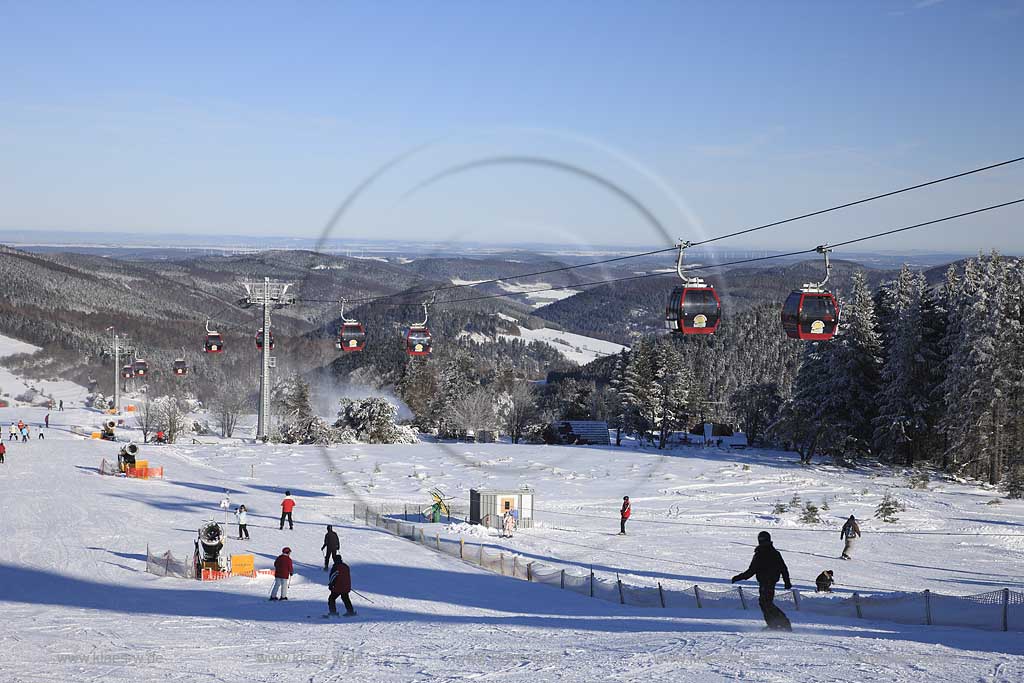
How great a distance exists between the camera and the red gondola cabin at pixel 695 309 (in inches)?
669

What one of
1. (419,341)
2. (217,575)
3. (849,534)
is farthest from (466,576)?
(849,534)

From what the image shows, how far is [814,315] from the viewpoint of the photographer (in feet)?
61.1

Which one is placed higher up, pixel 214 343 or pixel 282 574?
pixel 214 343

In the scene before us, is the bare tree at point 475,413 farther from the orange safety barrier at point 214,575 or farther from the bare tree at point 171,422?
the orange safety barrier at point 214,575

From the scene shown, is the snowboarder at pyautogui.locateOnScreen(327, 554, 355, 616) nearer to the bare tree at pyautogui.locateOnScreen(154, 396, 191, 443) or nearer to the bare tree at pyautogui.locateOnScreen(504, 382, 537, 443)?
the bare tree at pyautogui.locateOnScreen(154, 396, 191, 443)

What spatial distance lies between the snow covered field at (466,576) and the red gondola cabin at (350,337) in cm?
617

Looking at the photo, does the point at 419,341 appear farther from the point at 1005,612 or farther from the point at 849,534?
the point at 1005,612

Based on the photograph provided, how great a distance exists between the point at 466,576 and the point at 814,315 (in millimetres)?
11166

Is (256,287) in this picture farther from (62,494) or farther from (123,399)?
(123,399)

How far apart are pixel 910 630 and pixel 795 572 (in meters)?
10.7

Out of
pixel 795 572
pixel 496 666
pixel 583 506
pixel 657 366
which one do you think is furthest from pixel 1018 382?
pixel 496 666

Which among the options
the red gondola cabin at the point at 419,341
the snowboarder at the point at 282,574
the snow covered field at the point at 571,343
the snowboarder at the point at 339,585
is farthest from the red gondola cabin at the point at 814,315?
the snow covered field at the point at 571,343

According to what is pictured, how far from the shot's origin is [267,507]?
121ft

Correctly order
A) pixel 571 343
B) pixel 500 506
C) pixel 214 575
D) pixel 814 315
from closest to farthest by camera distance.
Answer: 1. pixel 814 315
2. pixel 214 575
3. pixel 500 506
4. pixel 571 343
